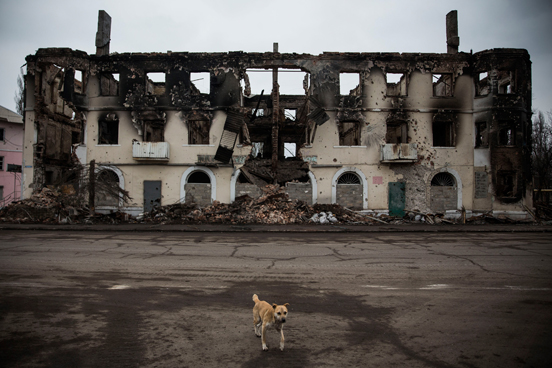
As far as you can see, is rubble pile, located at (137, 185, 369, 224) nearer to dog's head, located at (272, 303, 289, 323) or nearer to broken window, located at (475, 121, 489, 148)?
broken window, located at (475, 121, 489, 148)

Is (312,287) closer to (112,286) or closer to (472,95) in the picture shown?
(112,286)

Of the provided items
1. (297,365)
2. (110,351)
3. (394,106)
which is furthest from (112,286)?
(394,106)

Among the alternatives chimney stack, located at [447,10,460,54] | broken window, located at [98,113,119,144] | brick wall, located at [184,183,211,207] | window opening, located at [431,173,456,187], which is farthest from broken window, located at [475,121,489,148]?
broken window, located at [98,113,119,144]

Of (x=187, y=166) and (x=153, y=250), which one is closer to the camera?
(x=153, y=250)

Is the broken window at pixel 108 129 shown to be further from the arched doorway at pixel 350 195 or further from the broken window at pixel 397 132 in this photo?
the broken window at pixel 397 132

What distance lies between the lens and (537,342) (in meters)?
3.69

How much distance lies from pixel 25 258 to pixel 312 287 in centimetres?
735

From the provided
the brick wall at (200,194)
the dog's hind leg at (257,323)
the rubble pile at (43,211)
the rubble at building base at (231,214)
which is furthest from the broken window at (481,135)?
the rubble pile at (43,211)

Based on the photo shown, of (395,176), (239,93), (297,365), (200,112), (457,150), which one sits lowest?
(297,365)

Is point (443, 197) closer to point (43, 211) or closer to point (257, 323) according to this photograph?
point (257, 323)

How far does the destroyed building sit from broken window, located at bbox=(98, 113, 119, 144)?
0.10 metres

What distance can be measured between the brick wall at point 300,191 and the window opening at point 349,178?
2.23 meters

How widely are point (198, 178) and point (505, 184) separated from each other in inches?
822

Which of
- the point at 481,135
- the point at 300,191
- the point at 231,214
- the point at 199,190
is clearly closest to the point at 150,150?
the point at 199,190
